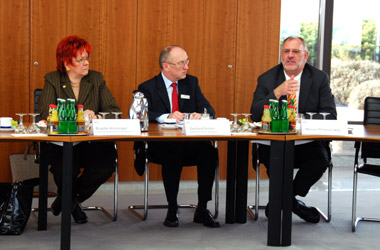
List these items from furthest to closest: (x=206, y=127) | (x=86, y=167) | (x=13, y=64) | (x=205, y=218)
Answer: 1. (x=13, y=64)
2. (x=205, y=218)
3. (x=86, y=167)
4. (x=206, y=127)

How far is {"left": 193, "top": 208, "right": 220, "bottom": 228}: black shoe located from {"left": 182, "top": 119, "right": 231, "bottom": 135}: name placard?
844 millimetres

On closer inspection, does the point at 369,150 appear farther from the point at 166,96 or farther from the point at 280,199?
the point at 166,96

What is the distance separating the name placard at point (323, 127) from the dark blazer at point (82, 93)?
55.1 inches

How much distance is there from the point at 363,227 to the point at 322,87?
1.06 meters

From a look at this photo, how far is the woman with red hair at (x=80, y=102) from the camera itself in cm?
363

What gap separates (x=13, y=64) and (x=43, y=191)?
5.27 feet

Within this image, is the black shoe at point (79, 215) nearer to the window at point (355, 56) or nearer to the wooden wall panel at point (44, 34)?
the wooden wall panel at point (44, 34)

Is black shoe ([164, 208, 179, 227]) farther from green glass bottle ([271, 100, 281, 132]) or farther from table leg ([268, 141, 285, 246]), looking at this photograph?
green glass bottle ([271, 100, 281, 132])

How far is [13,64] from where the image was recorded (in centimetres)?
476

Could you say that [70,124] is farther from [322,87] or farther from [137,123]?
[322,87]

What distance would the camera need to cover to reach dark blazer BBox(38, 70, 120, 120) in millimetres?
3834

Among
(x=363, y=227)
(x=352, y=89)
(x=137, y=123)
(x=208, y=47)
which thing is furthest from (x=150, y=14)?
(x=352, y=89)

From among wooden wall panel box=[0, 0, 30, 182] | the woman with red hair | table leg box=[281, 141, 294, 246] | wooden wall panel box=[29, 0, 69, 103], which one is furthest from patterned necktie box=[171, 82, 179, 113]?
wooden wall panel box=[0, 0, 30, 182]

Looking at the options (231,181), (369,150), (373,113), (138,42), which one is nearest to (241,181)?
(231,181)
